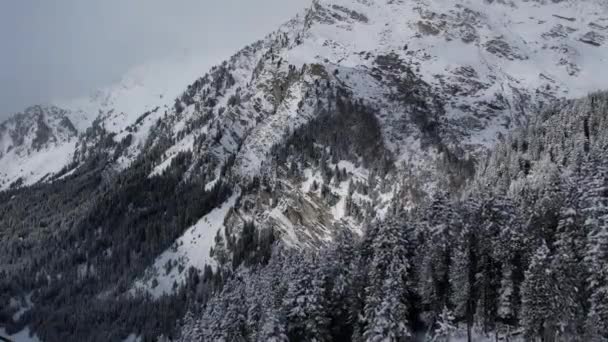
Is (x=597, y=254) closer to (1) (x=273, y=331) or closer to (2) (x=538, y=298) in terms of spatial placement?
(2) (x=538, y=298)

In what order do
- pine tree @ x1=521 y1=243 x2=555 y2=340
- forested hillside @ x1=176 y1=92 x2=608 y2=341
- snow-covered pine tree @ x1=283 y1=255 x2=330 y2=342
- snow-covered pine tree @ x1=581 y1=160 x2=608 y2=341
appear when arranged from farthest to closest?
1. snow-covered pine tree @ x1=283 y1=255 x2=330 y2=342
2. pine tree @ x1=521 y1=243 x2=555 y2=340
3. forested hillside @ x1=176 y1=92 x2=608 y2=341
4. snow-covered pine tree @ x1=581 y1=160 x2=608 y2=341

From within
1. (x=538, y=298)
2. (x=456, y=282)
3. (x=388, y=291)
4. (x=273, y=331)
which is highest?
(x=388, y=291)

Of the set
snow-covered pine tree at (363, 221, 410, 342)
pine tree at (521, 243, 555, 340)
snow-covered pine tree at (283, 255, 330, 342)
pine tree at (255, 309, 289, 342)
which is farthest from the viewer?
snow-covered pine tree at (283, 255, 330, 342)

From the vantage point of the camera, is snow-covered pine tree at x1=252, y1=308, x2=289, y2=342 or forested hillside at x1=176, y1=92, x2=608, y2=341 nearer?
forested hillside at x1=176, y1=92, x2=608, y2=341

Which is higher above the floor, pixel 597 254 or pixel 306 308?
pixel 597 254

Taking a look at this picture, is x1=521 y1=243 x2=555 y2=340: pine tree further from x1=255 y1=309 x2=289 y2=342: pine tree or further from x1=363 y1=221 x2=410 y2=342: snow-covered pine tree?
x1=255 y1=309 x2=289 y2=342: pine tree

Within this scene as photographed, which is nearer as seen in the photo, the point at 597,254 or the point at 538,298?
the point at 597,254

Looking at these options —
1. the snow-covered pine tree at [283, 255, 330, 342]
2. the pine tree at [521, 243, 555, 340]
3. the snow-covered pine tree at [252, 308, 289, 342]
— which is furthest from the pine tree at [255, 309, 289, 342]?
the pine tree at [521, 243, 555, 340]

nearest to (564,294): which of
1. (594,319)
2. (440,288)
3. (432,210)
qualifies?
(594,319)

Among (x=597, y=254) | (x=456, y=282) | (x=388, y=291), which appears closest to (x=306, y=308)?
(x=388, y=291)

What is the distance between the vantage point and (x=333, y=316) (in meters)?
85.5

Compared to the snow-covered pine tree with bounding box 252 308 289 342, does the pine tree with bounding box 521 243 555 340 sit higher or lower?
lower

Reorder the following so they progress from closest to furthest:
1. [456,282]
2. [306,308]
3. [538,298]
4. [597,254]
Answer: [597,254] < [538,298] < [306,308] < [456,282]

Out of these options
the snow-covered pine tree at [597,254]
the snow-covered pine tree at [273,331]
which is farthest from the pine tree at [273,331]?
the snow-covered pine tree at [597,254]
